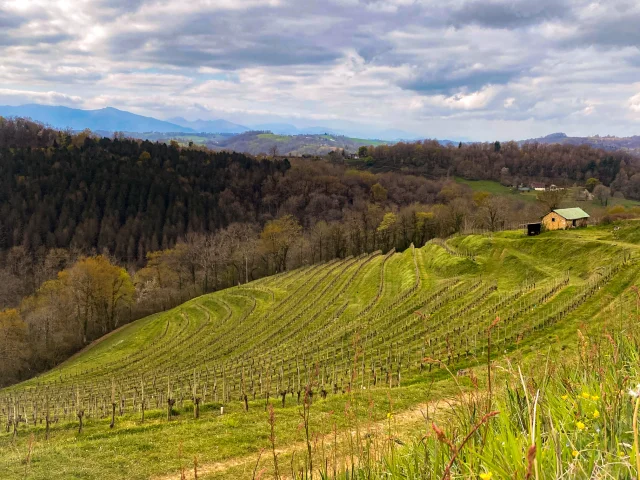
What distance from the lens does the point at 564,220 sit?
5759 centimetres

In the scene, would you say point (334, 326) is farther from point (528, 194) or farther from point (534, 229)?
point (528, 194)

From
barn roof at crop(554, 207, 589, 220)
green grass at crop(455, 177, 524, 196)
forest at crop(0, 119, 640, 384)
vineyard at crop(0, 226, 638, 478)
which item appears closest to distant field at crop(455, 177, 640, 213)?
green grass at crop(455, 177, 524, 196)

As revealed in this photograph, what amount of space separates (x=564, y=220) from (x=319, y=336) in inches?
1440

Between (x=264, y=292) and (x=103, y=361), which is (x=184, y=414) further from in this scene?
(x=264, y=292)

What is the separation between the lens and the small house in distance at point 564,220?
57.5 meters

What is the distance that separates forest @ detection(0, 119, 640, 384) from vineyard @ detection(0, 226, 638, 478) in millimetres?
8716

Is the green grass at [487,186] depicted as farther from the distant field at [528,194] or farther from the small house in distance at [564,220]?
the small house in distance at [564,220]

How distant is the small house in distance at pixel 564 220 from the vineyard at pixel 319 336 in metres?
4.14

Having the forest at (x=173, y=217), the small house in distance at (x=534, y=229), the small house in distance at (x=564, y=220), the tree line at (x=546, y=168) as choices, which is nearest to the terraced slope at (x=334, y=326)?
the small house in distance at (x=534, y=229)

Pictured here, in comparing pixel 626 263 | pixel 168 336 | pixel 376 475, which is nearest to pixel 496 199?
pixel 626 263

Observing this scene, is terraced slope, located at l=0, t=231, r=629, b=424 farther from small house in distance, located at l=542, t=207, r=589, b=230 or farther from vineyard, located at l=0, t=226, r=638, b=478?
small house in distance, located at l=542, t=207, r=589, b=230

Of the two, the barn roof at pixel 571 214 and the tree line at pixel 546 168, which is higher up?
the tree line at pixel 546 168

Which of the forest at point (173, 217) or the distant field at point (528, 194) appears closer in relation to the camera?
the forest at point (173, 217)

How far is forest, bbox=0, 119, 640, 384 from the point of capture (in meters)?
74.8
